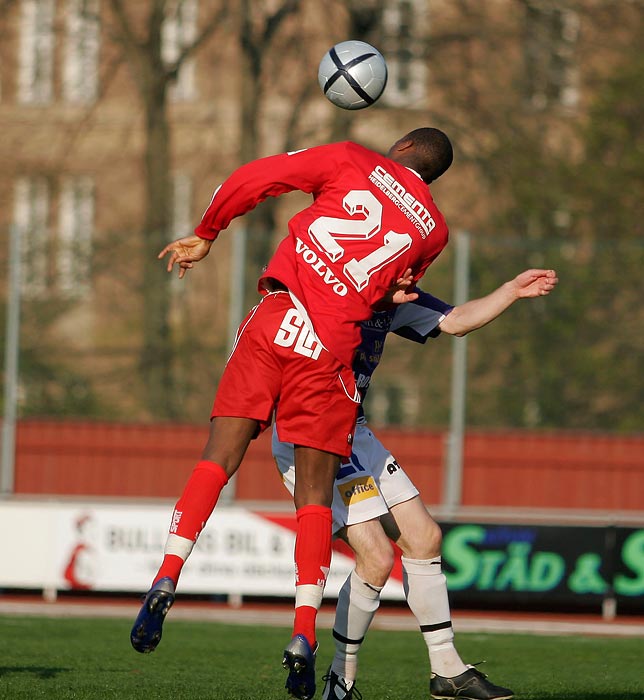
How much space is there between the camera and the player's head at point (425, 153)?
611 centimetres

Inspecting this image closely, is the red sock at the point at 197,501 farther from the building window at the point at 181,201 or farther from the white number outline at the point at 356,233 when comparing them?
the building window at the point at 181,201


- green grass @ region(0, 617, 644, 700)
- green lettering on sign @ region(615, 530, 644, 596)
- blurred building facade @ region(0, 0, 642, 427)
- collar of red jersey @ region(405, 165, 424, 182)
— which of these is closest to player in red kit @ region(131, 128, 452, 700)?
collar of red jersey @ region(405, 165, 424, 182)

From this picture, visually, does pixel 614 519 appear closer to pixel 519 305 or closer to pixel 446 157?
pixel 519 305

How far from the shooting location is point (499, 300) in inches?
250

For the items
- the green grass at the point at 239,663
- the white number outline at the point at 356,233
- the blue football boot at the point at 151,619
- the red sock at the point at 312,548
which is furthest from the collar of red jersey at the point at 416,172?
the green grass at the point at 239,663

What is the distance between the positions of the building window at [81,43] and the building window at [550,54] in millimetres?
6611

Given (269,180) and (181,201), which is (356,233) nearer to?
(269,180)

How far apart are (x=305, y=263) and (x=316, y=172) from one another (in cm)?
37

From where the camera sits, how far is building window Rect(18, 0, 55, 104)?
21844mm

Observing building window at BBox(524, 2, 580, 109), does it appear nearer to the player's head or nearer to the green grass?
the green grass

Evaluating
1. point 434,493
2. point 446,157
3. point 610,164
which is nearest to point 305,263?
point 446,157

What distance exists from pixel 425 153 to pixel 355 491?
1.48m

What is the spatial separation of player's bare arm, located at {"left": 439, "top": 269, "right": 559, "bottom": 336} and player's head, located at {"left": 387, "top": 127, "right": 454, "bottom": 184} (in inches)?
23.2

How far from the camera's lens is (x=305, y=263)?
18.9ft
